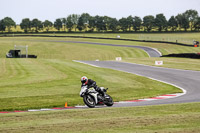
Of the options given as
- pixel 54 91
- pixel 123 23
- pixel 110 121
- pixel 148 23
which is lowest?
pixel 54 91

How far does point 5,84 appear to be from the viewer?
22219 millimetres

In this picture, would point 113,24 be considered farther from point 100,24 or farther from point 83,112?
point 83,112

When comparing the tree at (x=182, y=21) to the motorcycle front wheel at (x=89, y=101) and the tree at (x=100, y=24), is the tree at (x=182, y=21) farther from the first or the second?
the motorcycle front wheel at (x=89, y=101)

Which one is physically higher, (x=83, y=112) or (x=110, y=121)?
(x=110, y=121)

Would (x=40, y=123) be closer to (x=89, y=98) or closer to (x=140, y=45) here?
(x=89, y=98)

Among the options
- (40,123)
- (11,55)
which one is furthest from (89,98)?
(11,55)

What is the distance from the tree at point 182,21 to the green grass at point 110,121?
160 metres

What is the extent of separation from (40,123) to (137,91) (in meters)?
11.7

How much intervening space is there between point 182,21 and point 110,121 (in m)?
168

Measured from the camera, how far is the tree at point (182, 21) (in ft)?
543

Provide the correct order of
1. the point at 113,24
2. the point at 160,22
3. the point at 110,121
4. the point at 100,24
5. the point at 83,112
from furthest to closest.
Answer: the point at 100,24 < the point at 113,24 < the point at 160,22 < the point at 83,112 < the point at 110,121

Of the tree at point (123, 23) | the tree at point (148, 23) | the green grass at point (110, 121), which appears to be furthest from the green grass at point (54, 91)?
the tree at point (123, 23)

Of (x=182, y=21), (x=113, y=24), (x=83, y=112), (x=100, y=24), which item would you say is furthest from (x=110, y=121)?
(x=100, y=24)

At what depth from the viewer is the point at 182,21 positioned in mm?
170000
